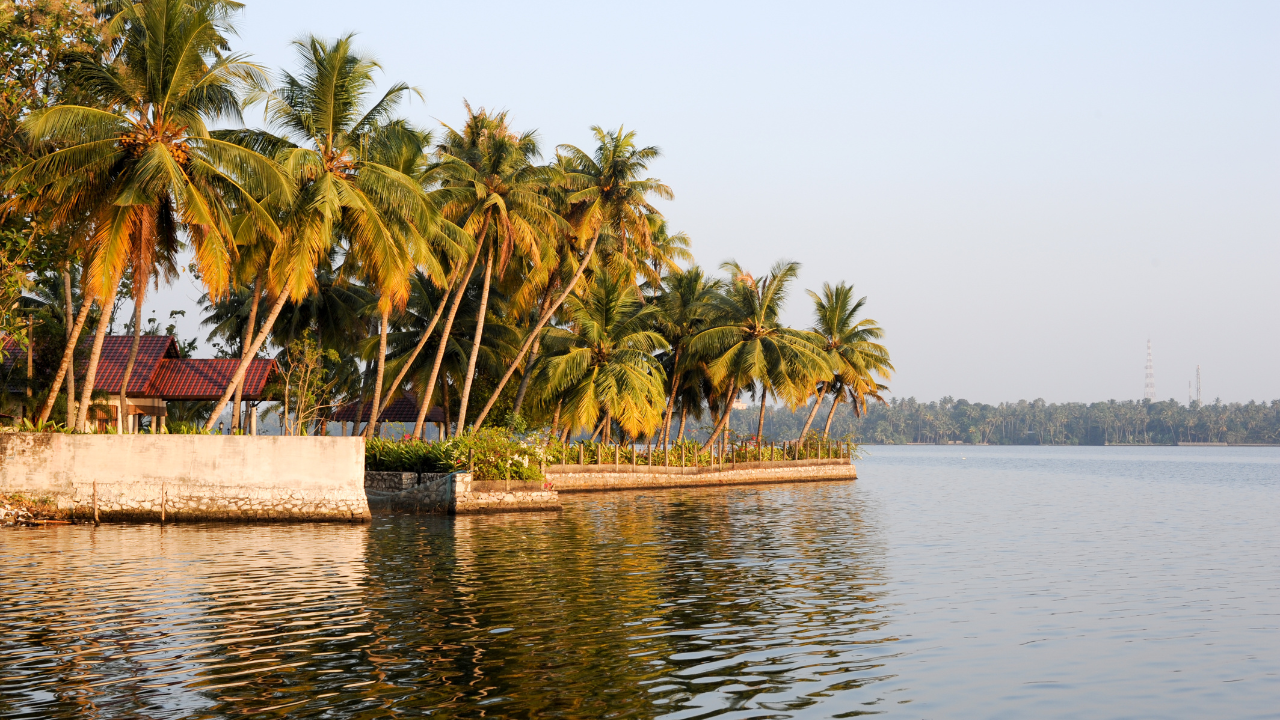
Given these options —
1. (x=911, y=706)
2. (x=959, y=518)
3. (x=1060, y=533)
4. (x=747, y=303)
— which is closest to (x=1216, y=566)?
(x=1060, y=533)

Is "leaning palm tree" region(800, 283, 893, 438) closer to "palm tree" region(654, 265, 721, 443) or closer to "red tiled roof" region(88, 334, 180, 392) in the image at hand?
"palm tree" region(654, 265, 721, 443)

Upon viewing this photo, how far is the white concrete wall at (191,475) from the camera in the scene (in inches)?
922

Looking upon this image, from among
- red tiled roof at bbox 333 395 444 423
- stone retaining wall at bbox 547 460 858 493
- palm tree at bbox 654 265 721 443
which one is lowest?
stone retaining wall at bbox 547 460 858 493

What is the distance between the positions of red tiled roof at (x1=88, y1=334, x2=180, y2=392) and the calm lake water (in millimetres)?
17063

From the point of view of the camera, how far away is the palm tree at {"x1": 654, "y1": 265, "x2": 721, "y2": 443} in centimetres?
4981

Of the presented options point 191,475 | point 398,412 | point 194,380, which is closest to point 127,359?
point 194,380

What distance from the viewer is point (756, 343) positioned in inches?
1874

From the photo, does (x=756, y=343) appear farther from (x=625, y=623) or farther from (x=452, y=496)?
(x=625, y=623)

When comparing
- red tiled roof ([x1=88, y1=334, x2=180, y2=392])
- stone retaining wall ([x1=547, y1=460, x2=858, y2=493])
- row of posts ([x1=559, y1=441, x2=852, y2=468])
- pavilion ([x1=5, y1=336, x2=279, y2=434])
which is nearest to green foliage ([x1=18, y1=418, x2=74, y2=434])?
pavilion ([x1=5, y1=336, x2=279, y2=434])

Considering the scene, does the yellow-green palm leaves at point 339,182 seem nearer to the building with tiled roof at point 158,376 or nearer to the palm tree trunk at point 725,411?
the building with tiled roof at point 158,376

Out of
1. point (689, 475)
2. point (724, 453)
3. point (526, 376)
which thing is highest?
point (526, 376)

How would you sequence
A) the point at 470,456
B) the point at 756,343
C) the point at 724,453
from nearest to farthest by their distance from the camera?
the point at 470,456 < the point at 756,343 < the point at 724,453

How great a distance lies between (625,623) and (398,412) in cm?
3797

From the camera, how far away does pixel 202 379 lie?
128 feet
